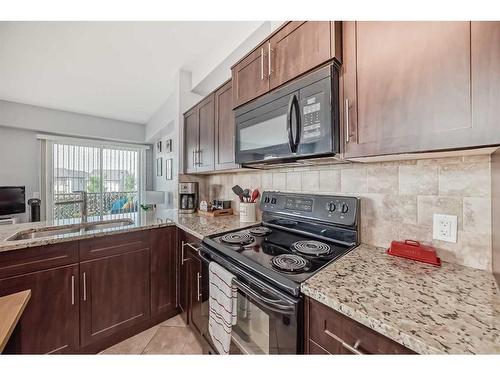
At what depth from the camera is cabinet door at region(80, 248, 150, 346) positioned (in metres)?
1.41

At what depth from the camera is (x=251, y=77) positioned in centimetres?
136

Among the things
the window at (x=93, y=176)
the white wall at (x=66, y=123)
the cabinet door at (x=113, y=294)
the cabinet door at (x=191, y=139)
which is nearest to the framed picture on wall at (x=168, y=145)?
the white wall at (x=66, y=123)

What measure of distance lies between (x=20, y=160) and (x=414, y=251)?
18.2 feet

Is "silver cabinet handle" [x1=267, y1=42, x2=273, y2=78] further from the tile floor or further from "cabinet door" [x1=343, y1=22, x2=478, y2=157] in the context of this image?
the tile floor

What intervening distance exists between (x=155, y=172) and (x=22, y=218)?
235 centimetres

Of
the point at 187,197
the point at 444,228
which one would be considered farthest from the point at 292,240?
the point at 187,197

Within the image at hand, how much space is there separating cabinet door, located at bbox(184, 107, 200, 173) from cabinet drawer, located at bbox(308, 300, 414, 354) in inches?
75.9

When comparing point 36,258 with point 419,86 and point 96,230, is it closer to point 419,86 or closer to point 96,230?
point 96,230

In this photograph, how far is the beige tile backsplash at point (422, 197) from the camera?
827 mm

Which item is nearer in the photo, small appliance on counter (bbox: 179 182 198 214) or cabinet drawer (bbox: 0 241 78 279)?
cabinet drawer (bbox: 0 241 78 279)

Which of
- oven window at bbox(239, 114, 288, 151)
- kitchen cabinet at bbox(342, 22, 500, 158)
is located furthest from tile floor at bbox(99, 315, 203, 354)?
kitchen cabinet at bbox(342, 22, 500, 158)

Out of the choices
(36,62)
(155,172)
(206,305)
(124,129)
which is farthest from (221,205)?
(124,129)

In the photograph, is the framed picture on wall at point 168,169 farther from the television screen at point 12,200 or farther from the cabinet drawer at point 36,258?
the cabinet drawer at point 36,258
